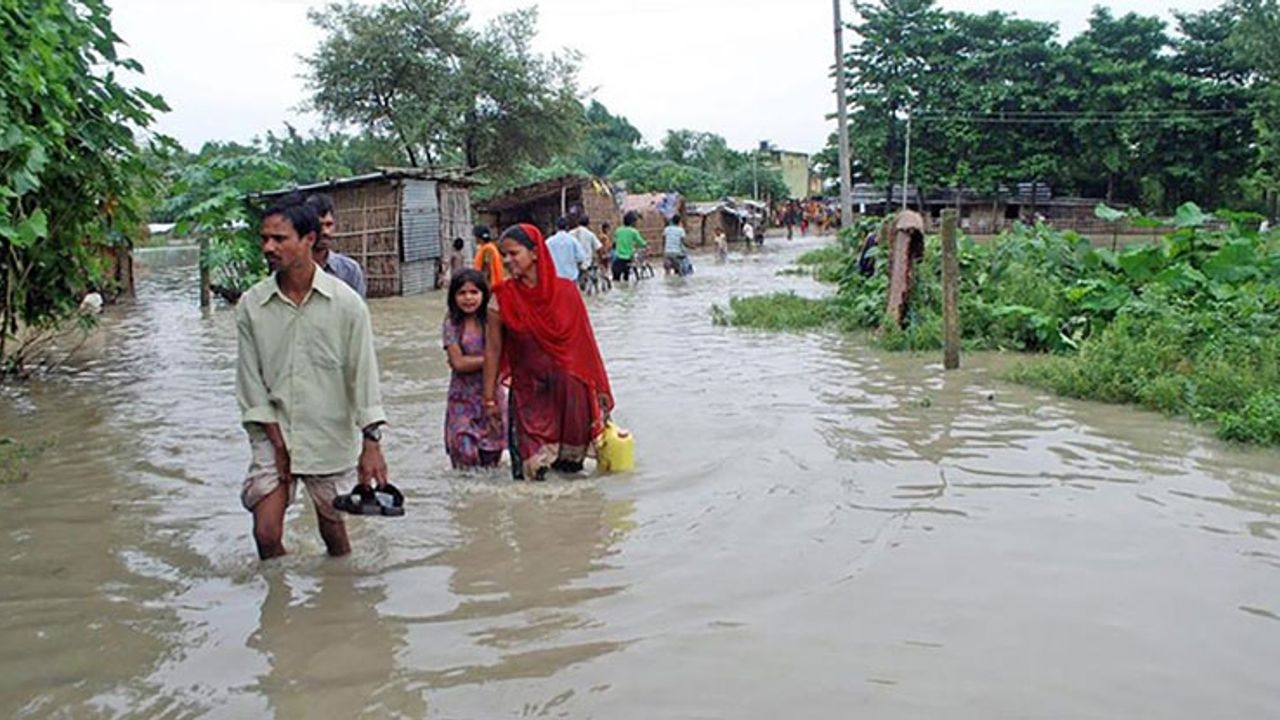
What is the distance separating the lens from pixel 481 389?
5.73m

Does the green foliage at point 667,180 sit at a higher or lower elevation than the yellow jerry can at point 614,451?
higher

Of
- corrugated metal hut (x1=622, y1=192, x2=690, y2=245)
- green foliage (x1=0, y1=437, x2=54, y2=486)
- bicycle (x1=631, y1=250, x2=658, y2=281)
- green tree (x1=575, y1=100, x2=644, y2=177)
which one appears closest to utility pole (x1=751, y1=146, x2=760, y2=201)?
green tree (x1=575, y1=100, x2=644, y2=177)

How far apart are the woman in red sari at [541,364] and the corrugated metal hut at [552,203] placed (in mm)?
23844

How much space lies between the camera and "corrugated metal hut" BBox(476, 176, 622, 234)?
29.9 m

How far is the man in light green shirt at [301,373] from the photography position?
3826 millimetres

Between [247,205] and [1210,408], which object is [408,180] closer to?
[247,205]

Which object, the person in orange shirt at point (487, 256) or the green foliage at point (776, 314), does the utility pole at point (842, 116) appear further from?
the person in orange shirt at point (487, 256)

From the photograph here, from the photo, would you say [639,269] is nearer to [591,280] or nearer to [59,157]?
[591,280]

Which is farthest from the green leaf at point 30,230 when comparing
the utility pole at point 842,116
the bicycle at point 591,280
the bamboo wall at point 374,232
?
A: the utility pole at point 842,116

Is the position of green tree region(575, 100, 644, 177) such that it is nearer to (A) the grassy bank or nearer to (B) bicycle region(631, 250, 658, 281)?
(B) bicycle region(631, 250, 658, 281)

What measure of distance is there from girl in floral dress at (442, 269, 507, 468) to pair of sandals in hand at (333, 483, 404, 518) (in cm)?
165

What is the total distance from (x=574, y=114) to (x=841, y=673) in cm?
3191

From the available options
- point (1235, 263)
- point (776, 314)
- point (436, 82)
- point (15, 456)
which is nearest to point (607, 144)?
point (436, 82)

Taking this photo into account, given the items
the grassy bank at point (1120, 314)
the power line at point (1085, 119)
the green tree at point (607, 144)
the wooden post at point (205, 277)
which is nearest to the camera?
the grassy bank at point (1120, 314)
